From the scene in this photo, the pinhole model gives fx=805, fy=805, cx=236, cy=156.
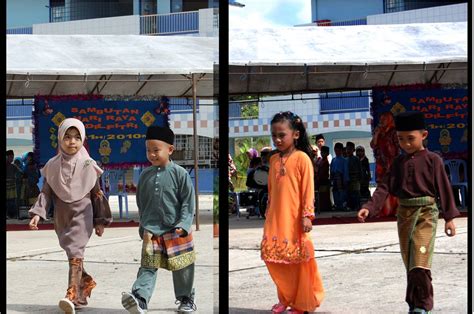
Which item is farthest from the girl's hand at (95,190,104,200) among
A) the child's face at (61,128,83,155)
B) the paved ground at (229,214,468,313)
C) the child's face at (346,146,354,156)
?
the child's face at (346,146,354,156)

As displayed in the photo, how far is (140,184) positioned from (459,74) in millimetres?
4090

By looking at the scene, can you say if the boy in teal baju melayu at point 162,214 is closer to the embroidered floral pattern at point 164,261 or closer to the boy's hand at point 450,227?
the embroidered floral pattern at point 164,261

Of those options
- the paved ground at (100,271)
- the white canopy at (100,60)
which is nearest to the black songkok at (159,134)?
the paved ground at (100,271)

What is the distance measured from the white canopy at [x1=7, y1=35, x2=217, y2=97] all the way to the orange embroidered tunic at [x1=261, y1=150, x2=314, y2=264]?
163 inches

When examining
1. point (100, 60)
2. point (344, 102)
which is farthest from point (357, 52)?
point (100, 60)

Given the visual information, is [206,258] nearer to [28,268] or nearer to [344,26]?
[28,268]

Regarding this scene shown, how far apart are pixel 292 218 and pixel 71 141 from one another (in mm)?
1208

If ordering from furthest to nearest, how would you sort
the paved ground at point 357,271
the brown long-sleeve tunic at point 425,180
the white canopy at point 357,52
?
the white canopy at point 357,52
the paved ground at point 357,271
the brown long-sleeve tunic at point 425,180

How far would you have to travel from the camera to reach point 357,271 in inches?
220

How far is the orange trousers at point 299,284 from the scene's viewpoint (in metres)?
3.80

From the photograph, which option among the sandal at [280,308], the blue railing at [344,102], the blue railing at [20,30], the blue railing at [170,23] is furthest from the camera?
the blue railing at [170,23]

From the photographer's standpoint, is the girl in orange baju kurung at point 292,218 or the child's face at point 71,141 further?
the child's face at point 71,141

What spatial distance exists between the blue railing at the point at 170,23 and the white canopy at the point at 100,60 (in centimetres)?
280

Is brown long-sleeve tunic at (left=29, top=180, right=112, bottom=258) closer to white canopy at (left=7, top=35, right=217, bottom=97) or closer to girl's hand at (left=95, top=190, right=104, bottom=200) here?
girl's hand at (left=95, top=190, right=104, bottom=200)
